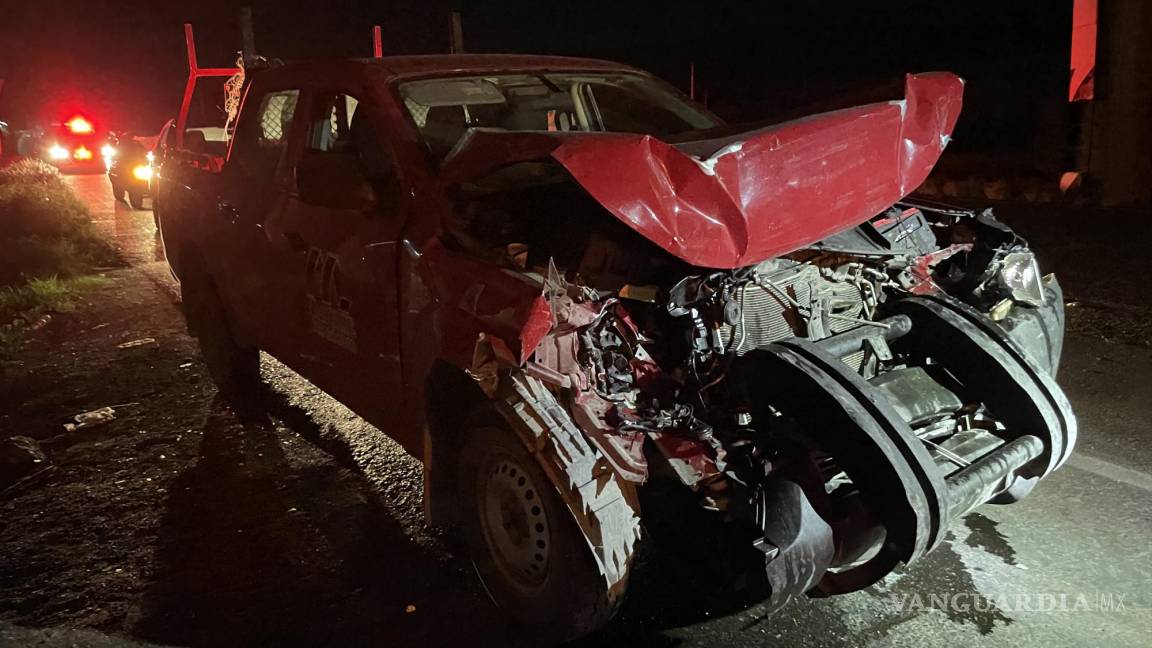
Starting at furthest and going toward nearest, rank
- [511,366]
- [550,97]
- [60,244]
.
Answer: [60,244] < [550,97] < [511,366]

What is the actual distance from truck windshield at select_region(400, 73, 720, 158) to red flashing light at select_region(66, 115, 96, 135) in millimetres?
20453

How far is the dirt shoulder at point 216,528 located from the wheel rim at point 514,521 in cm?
26

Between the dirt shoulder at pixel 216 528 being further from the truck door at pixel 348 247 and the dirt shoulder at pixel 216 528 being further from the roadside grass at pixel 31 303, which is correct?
the roadside grass at pixel 31 303

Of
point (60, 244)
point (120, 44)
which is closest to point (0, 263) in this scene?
point (60, 244)

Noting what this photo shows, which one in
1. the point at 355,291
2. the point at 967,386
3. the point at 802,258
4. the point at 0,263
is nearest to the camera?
the point at 967,386

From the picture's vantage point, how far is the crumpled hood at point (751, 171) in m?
2.48

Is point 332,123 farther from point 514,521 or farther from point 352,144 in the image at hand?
point 514,521

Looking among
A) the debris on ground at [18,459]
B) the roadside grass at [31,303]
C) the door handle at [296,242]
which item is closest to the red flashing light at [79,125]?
the roadside grass at [31,303]

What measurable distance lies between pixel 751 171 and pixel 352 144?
5.85 ft

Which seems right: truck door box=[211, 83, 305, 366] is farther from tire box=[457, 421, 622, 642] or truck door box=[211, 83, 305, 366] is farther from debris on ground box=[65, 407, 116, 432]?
tire box=[457, 421, 622, 642]

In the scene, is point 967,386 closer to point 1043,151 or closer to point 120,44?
point 1043,151

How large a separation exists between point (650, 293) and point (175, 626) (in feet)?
6.79

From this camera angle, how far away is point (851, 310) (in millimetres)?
3229

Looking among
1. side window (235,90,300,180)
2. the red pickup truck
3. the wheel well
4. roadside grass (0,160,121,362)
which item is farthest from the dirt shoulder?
roadside grass (0,160,121,362)
